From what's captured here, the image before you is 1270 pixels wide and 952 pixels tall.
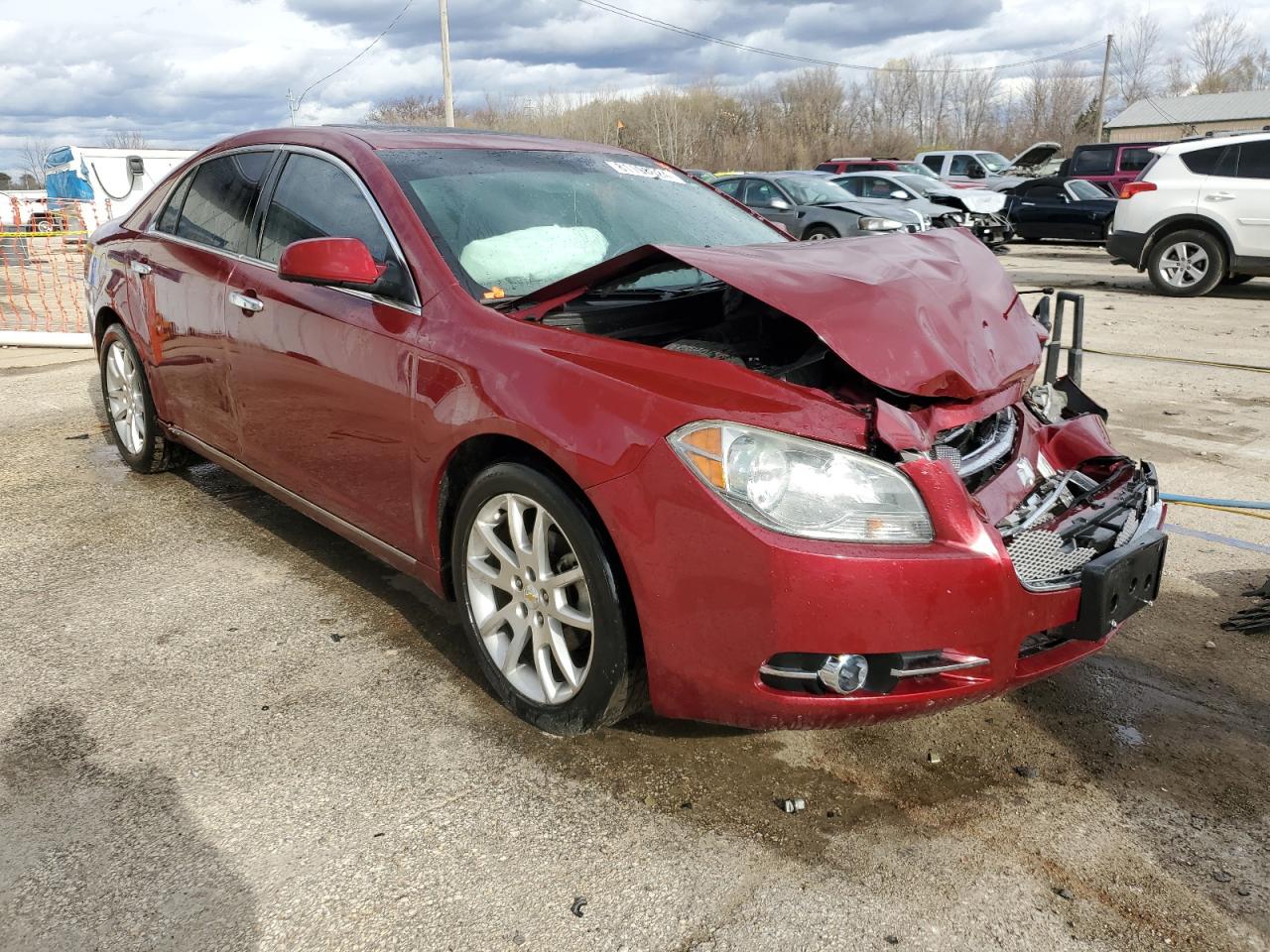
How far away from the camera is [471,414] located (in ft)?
8.87

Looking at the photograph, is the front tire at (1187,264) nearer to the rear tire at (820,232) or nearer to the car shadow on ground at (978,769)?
the rear tire at (820,232)

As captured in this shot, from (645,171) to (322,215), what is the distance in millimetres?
1233

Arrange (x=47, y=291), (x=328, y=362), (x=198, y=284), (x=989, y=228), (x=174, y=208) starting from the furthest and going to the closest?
(x=989, y=228), (x=47, y=291), (x=174, y=208), (x=198, y=284), (x=328, y=362)

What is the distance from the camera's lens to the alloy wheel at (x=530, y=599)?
103 inches

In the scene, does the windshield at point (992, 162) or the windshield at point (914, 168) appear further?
the windshield at point (992, 162)

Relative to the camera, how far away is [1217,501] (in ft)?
15.2

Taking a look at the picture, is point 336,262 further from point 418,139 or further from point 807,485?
point 807,485

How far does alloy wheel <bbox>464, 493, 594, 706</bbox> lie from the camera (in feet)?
8.56

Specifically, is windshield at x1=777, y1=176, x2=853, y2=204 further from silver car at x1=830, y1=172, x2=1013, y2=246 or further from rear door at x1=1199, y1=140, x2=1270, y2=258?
rear door at x1=1199, y1=140, x2=1270, y2=258

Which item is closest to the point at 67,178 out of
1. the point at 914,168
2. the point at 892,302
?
the point at 914,168

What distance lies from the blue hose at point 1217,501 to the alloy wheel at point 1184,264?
8.27 m

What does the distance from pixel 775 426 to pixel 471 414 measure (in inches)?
34.8

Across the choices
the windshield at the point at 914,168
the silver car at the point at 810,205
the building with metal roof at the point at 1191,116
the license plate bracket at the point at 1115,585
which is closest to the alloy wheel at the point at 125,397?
the license plate bracket at the point at 1115,585

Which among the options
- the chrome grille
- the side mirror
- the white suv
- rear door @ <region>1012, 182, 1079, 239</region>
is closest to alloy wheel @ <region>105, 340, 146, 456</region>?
the side mirror
